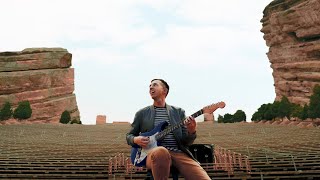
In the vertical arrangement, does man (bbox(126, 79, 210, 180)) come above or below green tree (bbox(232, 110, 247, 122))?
below

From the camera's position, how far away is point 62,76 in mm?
62375

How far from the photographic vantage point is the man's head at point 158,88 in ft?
12.6

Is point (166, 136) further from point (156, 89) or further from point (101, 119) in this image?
point (101, 119)

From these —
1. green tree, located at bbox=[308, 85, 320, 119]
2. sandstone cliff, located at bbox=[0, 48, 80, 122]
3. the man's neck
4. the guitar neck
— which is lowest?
the guitar neck

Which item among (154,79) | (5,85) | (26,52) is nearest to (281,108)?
(154,79)

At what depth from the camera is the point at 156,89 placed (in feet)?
12.6

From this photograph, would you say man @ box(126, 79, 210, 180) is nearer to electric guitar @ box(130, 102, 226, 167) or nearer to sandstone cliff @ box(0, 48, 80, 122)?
electric guitar @ box(130, 102, 226, 167)

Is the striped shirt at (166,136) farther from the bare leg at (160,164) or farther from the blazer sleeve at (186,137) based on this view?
the bare leg at (160,164)

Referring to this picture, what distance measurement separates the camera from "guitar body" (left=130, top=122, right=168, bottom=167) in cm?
353

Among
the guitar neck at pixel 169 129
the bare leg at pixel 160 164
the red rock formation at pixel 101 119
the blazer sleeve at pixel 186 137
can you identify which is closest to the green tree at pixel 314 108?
the blazer sleeve at pixel 186 137

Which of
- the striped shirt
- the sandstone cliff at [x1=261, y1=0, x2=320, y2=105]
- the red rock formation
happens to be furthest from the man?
the red rock formation

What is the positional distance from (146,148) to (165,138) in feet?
0.88

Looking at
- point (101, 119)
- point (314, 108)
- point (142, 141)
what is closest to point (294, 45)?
point (314, 108)

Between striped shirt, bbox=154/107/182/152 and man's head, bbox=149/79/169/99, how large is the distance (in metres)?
0.19
